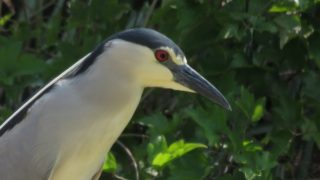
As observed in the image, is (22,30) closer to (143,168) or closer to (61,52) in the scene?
(61,52)

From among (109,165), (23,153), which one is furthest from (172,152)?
(23,153)

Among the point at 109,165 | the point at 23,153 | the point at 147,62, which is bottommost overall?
the point at 109,165

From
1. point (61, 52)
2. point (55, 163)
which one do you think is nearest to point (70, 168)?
point (55, 163)

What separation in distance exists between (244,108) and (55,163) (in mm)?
913

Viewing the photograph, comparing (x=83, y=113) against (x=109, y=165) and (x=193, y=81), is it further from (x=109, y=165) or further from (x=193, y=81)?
(x=109, y=165)

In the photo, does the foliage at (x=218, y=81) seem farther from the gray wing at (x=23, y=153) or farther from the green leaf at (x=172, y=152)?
the gray wing at (x=23, y=153)

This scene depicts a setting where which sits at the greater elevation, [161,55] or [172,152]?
[161,55]

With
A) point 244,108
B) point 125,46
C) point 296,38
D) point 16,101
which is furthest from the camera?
point 16,101

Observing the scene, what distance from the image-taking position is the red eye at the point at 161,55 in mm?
3686

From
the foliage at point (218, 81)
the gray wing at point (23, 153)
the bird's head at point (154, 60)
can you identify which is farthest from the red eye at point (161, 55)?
the foliage at point (218, 81)

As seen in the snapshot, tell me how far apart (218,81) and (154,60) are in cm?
106

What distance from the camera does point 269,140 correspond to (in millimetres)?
4715

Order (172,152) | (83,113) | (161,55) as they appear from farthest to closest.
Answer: (172,152) < (83,113) < (161,55)

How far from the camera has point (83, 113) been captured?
3.85 metres
